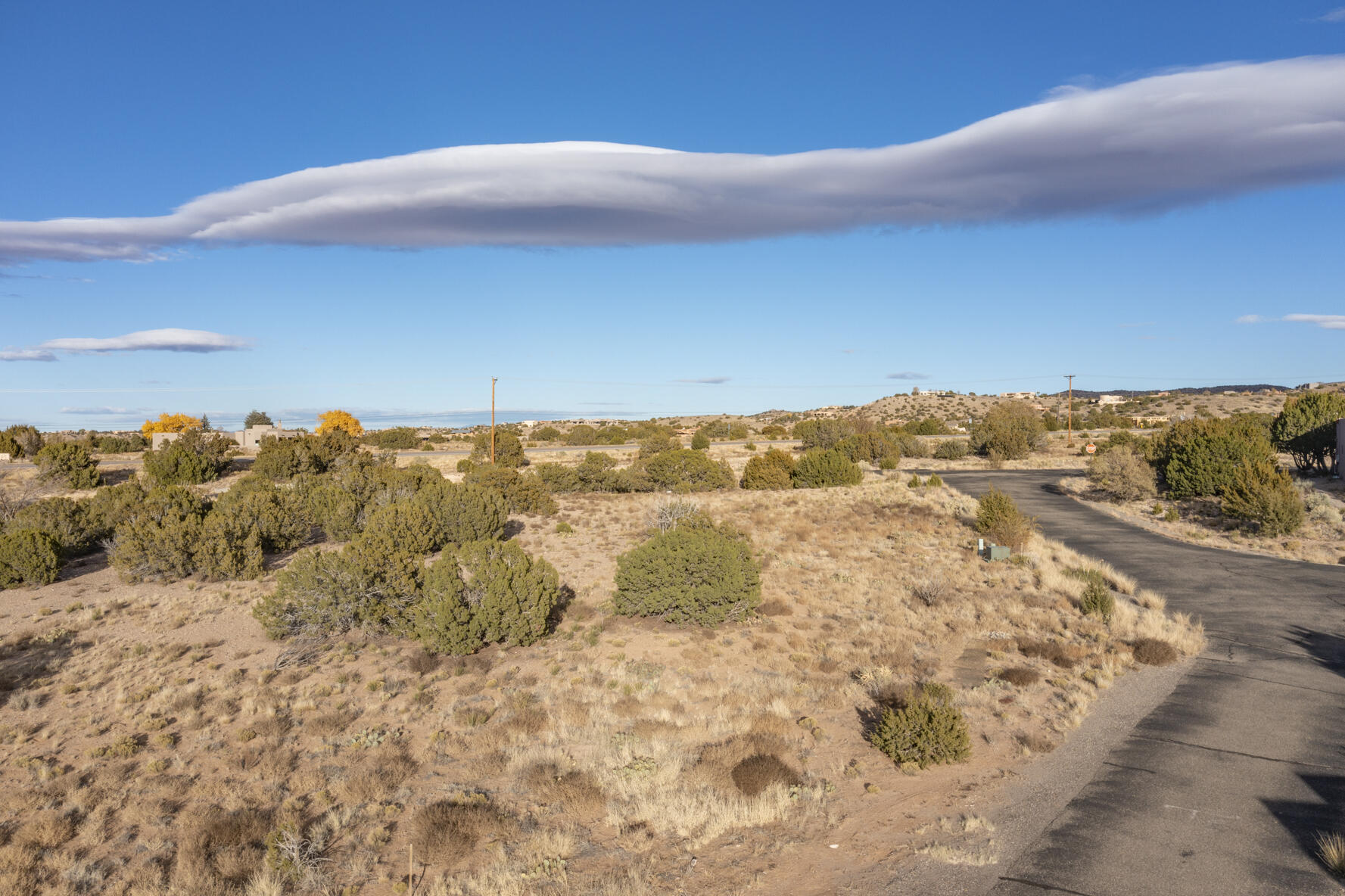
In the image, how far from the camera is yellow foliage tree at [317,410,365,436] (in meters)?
68.1

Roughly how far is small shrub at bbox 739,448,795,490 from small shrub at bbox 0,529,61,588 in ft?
99.3

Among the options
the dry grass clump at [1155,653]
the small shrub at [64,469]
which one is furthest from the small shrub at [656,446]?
the dry grass clump at [1155,653]

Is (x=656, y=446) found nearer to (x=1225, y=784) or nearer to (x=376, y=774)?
(x=376, y=774)

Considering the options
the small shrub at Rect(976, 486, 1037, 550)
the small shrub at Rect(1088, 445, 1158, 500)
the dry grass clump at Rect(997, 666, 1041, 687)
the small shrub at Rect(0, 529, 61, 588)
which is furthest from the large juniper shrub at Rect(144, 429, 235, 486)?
the small shrub at Rect(1088, 445, 1158, 500)

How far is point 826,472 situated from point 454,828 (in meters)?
34.5

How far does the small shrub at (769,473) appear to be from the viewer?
40.7m

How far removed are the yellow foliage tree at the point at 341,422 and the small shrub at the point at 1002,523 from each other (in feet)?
193

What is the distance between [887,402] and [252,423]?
112 metres

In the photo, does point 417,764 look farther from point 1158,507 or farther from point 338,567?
point 1158,507

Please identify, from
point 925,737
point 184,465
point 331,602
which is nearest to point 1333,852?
point 925,737

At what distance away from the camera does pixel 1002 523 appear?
25031 mm

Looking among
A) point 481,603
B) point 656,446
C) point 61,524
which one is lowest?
point 481,603

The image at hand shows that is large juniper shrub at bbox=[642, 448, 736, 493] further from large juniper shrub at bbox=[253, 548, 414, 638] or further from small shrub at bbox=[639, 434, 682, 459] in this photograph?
large juniper shrub at bbox=[253, 548, 414, 638]

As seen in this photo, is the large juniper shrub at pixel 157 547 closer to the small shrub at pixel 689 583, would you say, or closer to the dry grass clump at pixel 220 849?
the small shrub at pixel 689 583
